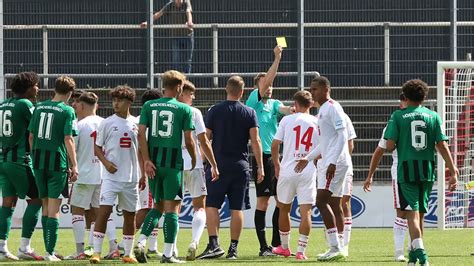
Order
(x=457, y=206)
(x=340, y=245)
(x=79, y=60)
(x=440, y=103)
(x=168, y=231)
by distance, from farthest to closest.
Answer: (x=79, y=60) → (x=457, y=206) → (x=440, y=103) → (x=340, y=245) → (x=168, y=231)

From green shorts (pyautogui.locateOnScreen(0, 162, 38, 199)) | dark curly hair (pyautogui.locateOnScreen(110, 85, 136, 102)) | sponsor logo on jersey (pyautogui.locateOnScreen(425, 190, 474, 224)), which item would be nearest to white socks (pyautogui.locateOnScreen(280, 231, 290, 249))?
dark curly hair (pyautogui.locateOnScreen(110, 85, 136, 102))

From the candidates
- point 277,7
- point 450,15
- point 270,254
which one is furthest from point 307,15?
point 270,254

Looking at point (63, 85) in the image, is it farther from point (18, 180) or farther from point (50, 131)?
point (18, 180)

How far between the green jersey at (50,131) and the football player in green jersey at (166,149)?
1.15 m

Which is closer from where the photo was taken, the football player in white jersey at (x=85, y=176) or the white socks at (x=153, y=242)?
the football player in white jersey at (x=85, y=176)

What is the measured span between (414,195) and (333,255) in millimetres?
1850

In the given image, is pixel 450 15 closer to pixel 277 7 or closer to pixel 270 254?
pixel 277 7

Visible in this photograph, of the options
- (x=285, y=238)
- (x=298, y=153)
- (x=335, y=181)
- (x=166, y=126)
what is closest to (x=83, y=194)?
(x=166, y=126)

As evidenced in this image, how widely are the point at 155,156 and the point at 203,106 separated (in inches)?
359

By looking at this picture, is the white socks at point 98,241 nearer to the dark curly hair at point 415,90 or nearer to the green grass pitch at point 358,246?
the green grass pitch at point 358,246

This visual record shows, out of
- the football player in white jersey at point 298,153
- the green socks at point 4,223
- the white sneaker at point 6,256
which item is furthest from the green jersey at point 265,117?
the white sneaker at point 6,256

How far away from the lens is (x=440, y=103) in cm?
1844

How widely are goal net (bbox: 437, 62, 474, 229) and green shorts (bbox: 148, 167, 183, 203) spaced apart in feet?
24.5

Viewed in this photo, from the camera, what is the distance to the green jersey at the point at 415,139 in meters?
12.9
